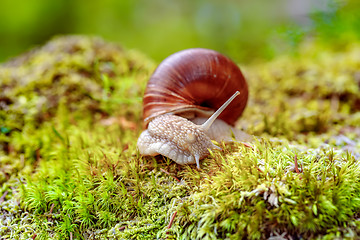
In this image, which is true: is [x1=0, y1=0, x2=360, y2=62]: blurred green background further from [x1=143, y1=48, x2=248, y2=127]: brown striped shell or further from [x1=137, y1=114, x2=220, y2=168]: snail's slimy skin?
[x1=137, y1=114, x2=220, y2=168]: snail's slimy skin

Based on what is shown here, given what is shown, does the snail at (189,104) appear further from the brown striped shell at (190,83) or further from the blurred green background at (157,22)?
the blurred green background at (157,22)

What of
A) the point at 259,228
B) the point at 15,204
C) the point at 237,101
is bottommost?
the point at 15,204

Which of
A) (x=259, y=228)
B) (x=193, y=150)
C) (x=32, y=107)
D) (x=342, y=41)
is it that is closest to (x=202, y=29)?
(x=342, y=41)

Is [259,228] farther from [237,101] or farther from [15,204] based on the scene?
[15,204]

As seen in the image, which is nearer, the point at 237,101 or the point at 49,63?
the point at 237,101

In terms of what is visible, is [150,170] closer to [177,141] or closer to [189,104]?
[177,141]

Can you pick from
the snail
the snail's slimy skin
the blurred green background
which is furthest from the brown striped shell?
the blurred green background

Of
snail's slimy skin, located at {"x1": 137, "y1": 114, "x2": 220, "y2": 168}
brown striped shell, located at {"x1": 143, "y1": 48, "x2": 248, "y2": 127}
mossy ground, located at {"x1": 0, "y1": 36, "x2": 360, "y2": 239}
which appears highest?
brown striped shell, located at {"x1": 143, "y1": 48, "x2": 248, "y2": 127}
